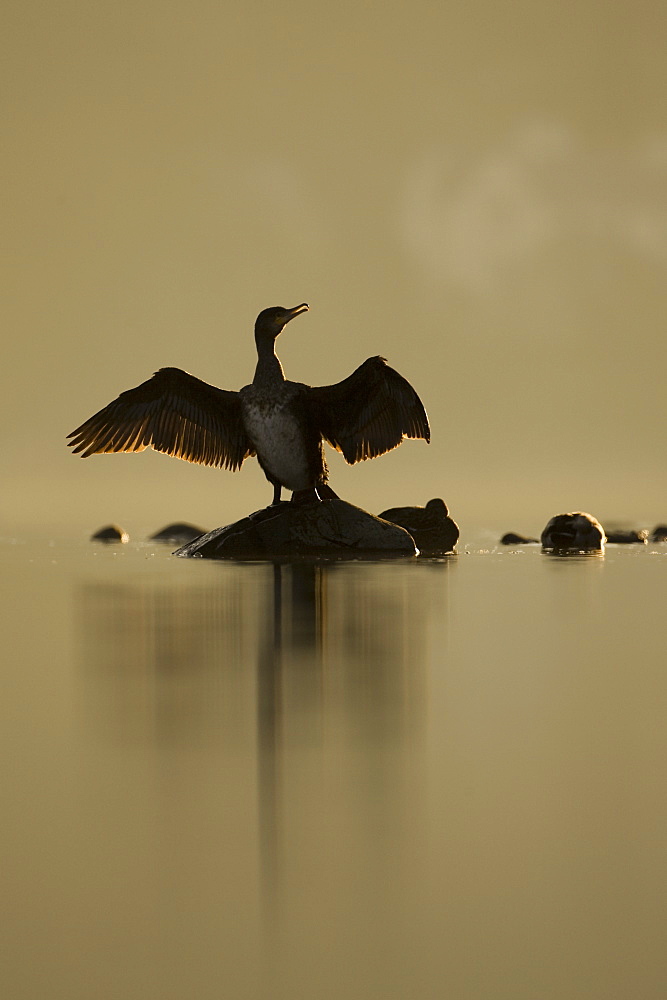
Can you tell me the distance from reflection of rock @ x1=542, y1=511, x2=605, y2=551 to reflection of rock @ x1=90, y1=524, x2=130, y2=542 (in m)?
7.98

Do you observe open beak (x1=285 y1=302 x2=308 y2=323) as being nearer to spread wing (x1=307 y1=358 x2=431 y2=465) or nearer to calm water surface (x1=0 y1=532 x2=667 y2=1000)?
spread wing (x1=307 y1=358 x2=431 y2=465)

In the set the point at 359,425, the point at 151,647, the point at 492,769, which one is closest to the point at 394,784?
the point at 492,769

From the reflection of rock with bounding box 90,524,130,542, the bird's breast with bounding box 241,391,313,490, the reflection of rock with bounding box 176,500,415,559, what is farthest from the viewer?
the reflection of rock with bounding box 90,524,130,542

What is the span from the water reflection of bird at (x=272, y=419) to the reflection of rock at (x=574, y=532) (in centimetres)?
444

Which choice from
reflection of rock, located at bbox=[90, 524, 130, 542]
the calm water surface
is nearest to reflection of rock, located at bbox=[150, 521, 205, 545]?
reflection of rock, located at bbox=[90, 524, 130, 542]

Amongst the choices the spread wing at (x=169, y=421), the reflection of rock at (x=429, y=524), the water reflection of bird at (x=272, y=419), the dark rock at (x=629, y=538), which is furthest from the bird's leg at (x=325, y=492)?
the dark rock at (x=629, y=538)

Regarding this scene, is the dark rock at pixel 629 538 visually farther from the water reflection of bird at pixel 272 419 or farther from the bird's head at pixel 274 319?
the bird's head at pixel 274 319

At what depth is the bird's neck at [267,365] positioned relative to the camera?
1282 centimetres

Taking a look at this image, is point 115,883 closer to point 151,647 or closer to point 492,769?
point 492,769

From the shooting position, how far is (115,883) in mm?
2332

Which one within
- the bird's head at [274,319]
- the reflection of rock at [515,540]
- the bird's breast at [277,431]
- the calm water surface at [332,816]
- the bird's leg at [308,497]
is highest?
the bird's head at [274,319]

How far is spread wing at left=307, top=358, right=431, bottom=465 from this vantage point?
12.8 metres

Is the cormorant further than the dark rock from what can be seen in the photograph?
No

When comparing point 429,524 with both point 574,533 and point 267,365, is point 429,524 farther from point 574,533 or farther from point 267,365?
point 267,365
